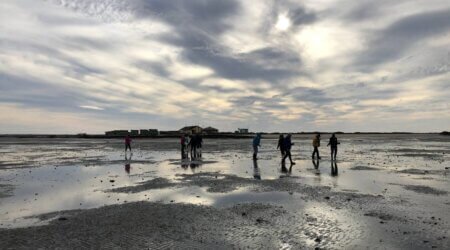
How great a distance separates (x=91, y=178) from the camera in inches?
790

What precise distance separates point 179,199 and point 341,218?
20.1ft

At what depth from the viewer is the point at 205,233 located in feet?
31.0

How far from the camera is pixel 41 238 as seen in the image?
9.10m

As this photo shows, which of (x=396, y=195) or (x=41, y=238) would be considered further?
(x=396, y=195)

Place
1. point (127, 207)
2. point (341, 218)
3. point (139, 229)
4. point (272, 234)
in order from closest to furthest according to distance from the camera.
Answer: point (272, 234) → point (139, 229) → point (341, 218) → point (127, 207)

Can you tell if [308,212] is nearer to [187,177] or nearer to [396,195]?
[396,195]

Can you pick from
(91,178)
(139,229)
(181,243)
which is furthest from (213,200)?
(91,178)

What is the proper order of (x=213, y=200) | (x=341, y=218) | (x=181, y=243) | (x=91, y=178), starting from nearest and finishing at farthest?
(x=181, y=243), (x=341, y=218), (x=213, y=200), (x=91, y=178)

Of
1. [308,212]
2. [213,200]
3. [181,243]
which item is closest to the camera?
[181,243]

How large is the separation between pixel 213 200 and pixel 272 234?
4.92 meters

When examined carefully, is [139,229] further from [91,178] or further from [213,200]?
[91,178]

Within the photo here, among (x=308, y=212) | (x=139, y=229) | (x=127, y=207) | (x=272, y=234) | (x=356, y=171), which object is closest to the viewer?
(x=272, y=234)

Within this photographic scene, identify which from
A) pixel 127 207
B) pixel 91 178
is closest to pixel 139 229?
pixel 127 207

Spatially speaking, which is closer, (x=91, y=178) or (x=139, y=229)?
(x=139, y=229)
